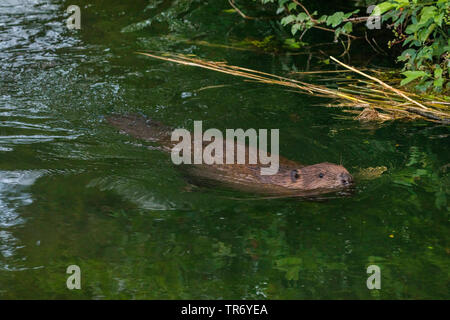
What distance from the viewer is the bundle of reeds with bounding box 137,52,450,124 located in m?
5.95

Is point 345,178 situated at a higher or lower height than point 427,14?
lower

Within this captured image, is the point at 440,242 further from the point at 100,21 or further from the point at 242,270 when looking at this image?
the point at 100,21

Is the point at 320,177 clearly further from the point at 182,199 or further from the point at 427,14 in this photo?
the point at 427,14

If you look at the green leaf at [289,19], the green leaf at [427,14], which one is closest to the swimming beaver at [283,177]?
the green leaf at [427,14]

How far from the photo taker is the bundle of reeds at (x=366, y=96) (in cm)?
595

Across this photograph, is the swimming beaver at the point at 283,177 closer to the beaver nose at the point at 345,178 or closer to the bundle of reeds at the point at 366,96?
the beaver nose at the point at 345,178

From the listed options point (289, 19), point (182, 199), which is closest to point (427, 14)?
point (289, 19)

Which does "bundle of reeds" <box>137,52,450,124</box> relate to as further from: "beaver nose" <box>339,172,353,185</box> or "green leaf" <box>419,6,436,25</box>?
"beaver nose" <box>339,172,353,185</box>

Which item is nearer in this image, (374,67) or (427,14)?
(427,14)

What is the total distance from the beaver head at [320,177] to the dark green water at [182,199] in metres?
0.13

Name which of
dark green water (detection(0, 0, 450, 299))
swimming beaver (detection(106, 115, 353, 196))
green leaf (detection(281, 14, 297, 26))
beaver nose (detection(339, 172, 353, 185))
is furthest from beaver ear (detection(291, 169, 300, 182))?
green leaf (detection(281, 14, 297, 26))

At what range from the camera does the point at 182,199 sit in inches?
180

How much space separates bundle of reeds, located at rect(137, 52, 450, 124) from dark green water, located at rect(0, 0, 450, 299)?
13 cm

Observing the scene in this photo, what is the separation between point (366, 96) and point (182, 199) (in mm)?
2773
